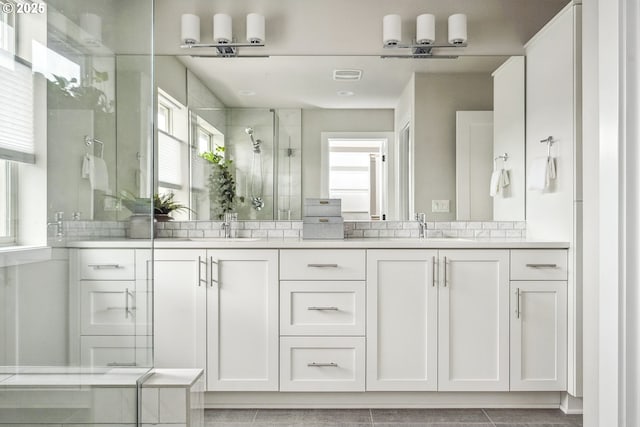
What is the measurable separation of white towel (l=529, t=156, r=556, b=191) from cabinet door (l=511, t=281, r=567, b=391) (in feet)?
1.81

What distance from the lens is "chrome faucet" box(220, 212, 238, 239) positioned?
2.86 m

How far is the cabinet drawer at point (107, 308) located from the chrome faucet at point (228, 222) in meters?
1.53

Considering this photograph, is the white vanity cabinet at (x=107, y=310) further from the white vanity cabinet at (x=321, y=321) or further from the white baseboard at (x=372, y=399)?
the white baseboard at (x=372, y=399)

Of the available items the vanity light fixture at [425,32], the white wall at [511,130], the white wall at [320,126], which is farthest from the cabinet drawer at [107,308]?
the white wall at [511,130]

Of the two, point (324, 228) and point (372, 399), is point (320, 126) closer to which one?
point (324, 228)

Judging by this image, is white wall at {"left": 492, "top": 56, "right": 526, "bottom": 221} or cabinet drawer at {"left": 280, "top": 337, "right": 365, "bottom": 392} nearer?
cabinet drawer at {"left": 280, "top": 337, "right": 365, "bottom": 392}

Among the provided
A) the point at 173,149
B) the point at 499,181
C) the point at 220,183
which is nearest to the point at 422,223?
the point at 499,181

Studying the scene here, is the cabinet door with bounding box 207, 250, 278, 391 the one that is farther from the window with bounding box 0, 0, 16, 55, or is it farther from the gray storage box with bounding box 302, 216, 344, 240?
the window with bounding box 0, 0, 16, 55

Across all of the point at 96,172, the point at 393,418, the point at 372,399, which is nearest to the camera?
the point at 96,172

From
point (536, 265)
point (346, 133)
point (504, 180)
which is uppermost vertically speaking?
point (346, 133)

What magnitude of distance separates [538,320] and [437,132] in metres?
1.26

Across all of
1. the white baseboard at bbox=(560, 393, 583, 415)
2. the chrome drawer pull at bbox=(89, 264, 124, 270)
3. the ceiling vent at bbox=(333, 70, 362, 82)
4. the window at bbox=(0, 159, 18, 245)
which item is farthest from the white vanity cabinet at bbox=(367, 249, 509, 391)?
the window at bbox=(0, 159, 18, 245)

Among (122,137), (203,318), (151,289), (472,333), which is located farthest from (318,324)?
(122,137)

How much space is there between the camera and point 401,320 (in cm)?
237
